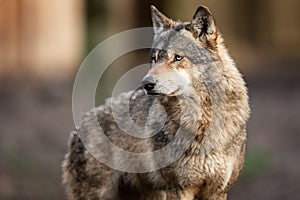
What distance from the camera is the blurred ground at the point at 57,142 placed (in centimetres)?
1170

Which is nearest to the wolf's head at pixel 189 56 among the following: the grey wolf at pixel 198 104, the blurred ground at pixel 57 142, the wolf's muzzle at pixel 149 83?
the grey wolf at pixel 198 104

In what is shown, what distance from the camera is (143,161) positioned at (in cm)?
781

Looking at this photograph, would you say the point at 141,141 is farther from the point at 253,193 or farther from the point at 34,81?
the point at 34,81

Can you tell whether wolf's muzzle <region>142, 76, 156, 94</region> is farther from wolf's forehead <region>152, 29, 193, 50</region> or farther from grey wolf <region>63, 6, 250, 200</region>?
wolf's forehead <region>152, 29, 193, 50</region>

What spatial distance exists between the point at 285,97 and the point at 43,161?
5.93 metres

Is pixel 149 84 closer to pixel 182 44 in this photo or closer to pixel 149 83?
pixel 149 83

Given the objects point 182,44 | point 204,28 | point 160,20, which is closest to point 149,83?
point 182,44

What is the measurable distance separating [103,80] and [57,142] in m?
4.26

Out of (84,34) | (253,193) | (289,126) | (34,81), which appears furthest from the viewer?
(84,34)

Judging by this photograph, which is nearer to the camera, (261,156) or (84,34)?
(261,156)

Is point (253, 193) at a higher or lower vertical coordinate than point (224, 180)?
lower

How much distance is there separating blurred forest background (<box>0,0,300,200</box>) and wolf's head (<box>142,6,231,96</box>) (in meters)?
4.26

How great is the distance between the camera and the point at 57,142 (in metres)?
13.2

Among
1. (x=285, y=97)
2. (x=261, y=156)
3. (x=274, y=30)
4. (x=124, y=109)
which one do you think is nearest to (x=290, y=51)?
(x=274, y=30)
